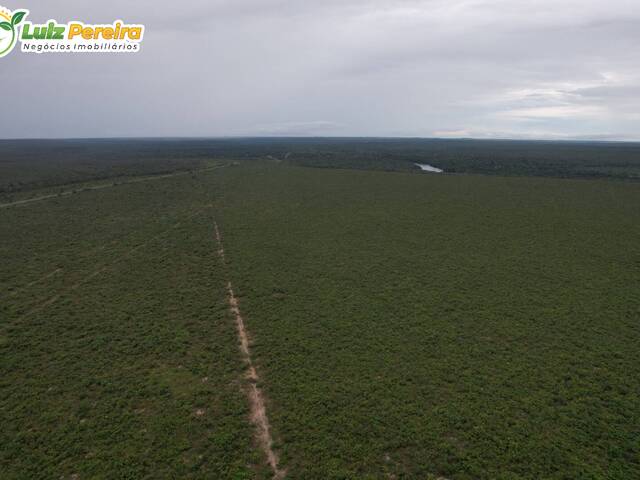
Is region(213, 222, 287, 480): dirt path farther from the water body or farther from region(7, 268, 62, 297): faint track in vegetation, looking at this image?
the water body

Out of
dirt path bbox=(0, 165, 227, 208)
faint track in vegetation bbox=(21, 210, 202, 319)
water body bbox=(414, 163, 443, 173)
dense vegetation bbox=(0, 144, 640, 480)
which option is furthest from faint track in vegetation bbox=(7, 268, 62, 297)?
water body bbox=(414, 163, 443, 173)

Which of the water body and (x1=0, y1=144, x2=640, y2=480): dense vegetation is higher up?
the water body

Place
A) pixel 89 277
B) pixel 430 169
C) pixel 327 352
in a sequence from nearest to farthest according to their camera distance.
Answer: pixel 327 352 → pixel 89 277 → pixel 430 169

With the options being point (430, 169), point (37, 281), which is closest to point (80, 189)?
point (37, 281)

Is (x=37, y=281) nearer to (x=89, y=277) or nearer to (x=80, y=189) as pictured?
(x=89, y=277)

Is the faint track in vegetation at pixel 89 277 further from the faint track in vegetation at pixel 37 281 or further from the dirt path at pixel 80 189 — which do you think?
the dirt path at pixel 80 189

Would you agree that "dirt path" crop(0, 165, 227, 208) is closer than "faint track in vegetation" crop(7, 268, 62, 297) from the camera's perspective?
No

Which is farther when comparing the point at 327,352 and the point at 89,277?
the point at 89,277

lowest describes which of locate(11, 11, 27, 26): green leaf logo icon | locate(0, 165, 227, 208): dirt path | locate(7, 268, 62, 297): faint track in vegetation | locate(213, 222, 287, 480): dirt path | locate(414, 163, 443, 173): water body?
locate(213, 222, 287, 480): dirt path

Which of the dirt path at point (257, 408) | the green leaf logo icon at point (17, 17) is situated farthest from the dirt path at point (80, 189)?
the dirt path at point (257, 408)

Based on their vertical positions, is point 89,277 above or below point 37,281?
above
